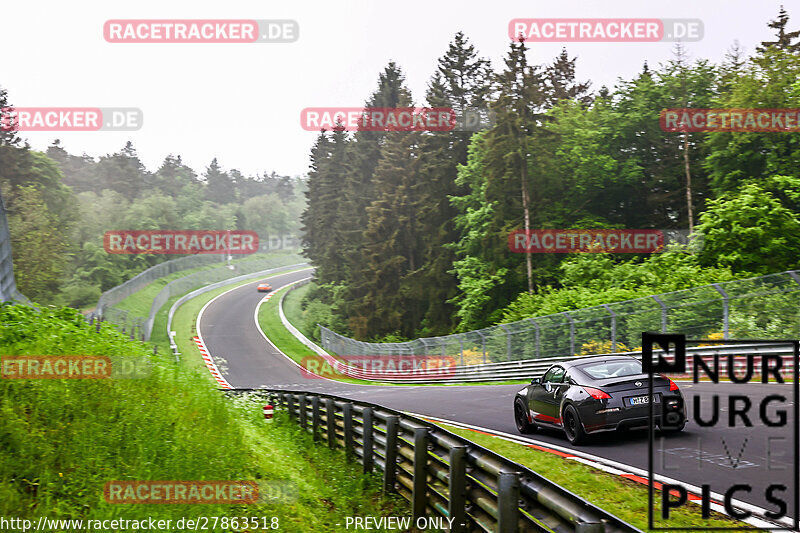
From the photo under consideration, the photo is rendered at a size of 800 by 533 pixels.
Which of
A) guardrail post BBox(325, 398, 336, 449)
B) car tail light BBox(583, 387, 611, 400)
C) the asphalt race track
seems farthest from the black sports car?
guardrail post BBox(325, 398, 336, 449)

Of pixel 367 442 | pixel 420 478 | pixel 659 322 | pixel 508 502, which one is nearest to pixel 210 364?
pixel 659 322

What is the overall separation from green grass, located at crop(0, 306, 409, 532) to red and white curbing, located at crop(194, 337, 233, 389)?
34.5 meters

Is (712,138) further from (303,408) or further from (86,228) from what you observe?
(86,228)

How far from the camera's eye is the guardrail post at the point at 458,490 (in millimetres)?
7363

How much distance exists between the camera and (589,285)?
1585 inches

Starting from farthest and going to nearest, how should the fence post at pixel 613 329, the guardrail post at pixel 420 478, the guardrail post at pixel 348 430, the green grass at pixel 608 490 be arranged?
the fence post at pixel 613 329
the guardrail post at pixel 348 430
the guardrail post at pixel 420 478
the green grass at pixel 608 490

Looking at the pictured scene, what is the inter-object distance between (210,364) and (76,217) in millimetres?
46911

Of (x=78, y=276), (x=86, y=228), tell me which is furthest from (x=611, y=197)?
(x=86, y=228)

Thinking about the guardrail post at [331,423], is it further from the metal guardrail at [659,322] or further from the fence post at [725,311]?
the fence post at [725,311]

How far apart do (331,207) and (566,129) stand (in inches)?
1230

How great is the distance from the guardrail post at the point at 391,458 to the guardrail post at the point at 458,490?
2.53 m

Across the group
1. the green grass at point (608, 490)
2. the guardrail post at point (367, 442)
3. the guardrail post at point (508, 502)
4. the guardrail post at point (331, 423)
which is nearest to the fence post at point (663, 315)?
the green grass at point (608, 490)

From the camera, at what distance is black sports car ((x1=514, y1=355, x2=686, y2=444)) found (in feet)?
33.9

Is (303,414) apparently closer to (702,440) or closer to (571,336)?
(702,440)
